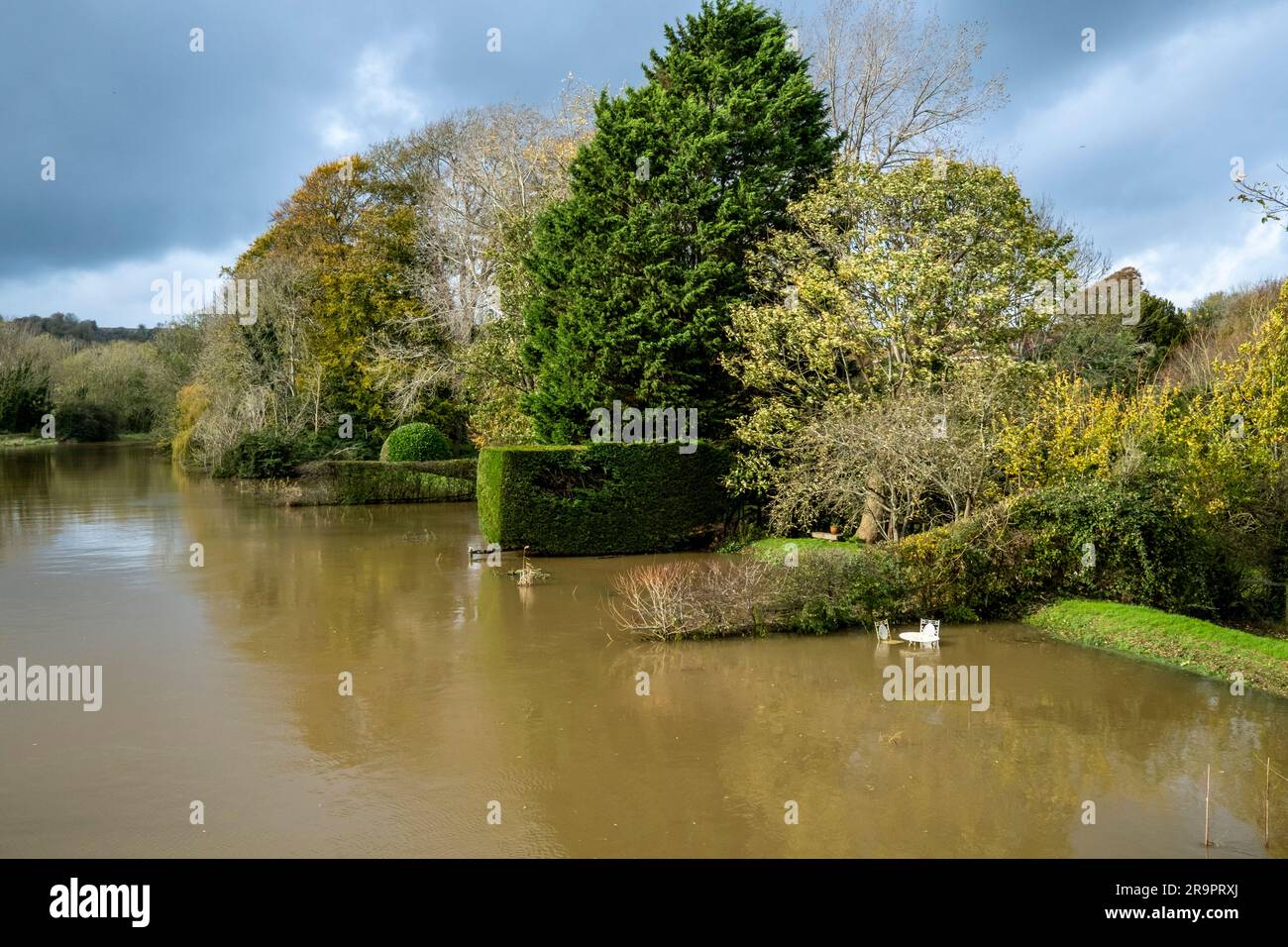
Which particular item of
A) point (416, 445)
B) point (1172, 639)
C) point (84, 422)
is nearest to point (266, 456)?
point (416, 445)

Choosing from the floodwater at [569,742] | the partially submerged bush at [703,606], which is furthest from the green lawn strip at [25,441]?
the partially submerged bush at [703,606]

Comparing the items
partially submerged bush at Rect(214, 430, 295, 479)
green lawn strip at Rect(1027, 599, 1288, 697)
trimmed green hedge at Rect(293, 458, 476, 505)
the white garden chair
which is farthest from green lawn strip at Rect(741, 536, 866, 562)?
partially submerged bush at Rect(214, 430, 295, 479)

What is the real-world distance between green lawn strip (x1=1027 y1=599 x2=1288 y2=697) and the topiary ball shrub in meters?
21.4

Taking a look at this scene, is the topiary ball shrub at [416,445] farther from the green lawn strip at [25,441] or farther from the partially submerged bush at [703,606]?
the green lawn strip at [25,441]

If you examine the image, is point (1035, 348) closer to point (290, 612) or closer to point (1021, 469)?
point (1021, 469)

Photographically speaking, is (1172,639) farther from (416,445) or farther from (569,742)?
(416,445)

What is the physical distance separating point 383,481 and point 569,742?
21861 mm

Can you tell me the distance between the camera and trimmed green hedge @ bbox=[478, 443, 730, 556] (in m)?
18.9

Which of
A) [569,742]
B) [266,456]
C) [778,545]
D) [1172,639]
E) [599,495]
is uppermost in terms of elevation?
[266,456]

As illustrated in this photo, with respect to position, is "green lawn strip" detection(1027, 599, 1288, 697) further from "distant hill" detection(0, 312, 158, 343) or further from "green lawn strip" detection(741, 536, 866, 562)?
"distant hill" detection(0, 312, 158, 343)

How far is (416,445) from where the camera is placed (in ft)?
97.7

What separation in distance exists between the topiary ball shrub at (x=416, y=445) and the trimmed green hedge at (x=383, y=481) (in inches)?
15.5

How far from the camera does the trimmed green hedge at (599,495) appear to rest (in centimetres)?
1889

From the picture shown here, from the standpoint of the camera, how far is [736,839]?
6.42 meters
